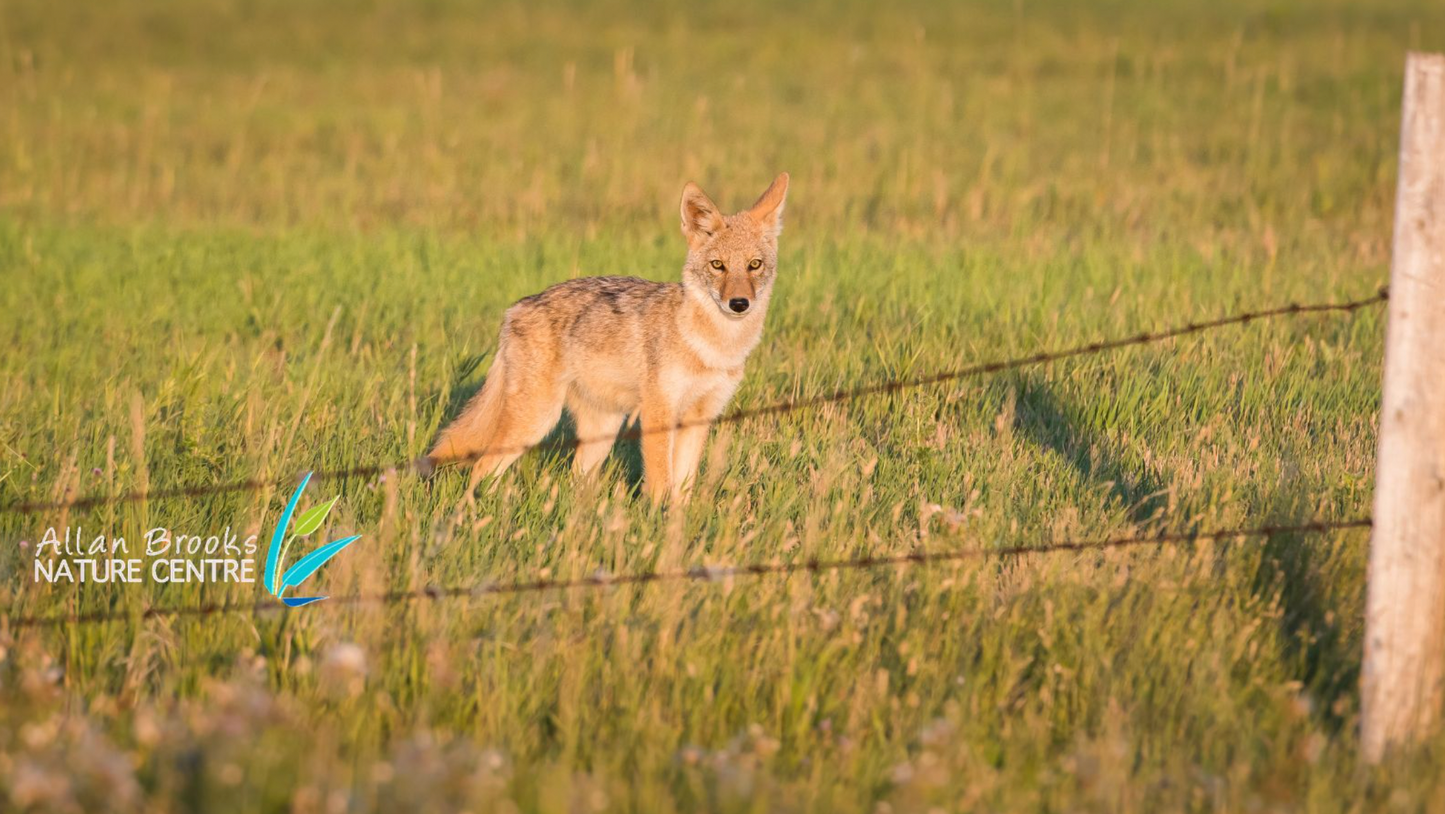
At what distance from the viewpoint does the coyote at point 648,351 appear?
604cm

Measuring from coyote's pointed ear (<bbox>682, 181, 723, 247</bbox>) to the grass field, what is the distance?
95 centimetres

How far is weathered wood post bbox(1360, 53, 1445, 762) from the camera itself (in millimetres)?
3400

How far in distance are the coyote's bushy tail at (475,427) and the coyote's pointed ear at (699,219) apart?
3.38 feet

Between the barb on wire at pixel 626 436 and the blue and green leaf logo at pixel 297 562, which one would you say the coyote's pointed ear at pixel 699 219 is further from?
the blue and green leaf logo at pixel 297 562

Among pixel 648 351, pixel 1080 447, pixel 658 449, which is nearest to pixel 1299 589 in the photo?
pixel 1080 447

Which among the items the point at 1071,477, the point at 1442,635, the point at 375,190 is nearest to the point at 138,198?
the point at 375,190

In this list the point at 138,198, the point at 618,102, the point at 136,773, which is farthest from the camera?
the point at 618,102

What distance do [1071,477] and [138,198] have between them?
33.9 ft

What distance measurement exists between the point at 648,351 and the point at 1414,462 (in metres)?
3.45

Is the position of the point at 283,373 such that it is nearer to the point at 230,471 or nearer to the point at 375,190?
the point at 230,471

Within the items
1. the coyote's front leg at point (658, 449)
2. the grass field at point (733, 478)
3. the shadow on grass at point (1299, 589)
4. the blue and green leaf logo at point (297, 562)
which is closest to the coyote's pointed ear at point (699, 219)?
the coyote's front leg at point (658, 449)

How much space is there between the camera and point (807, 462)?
5.88 m

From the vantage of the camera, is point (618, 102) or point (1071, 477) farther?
point (618, 102)

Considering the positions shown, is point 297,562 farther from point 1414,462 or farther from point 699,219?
point 1414,462
